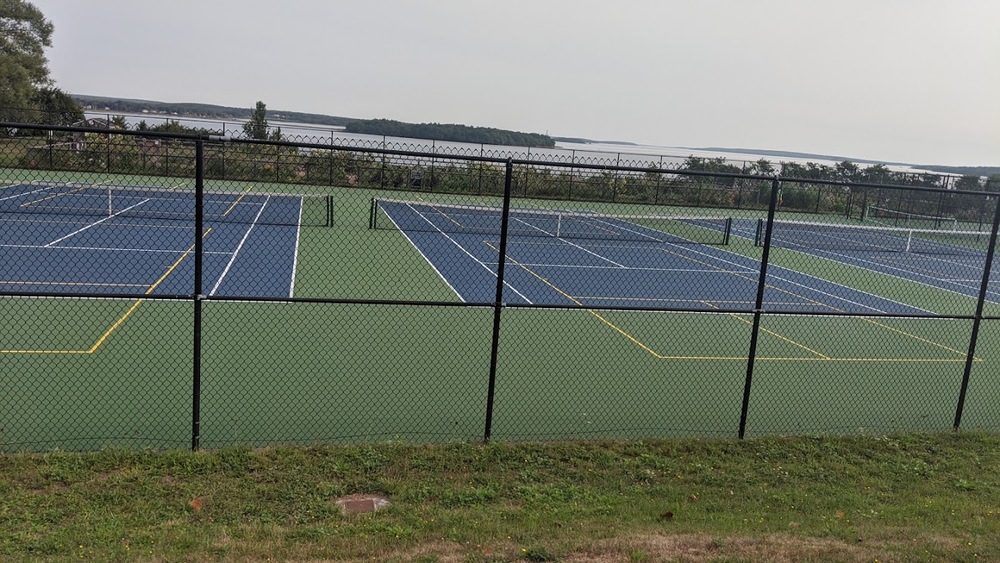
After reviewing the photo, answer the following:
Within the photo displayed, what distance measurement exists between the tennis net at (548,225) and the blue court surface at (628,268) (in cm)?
8

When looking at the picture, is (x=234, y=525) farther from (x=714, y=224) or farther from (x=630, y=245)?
(x=714, y=224)

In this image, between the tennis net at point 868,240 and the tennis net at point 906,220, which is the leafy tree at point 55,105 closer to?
the tennis net at point 868,240

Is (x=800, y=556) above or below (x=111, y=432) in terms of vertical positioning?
above

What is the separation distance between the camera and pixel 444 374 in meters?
9.88

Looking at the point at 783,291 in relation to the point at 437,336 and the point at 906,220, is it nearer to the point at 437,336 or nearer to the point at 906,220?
the point at 437,336

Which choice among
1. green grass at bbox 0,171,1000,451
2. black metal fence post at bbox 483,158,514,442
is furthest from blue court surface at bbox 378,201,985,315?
black metal fence post at bbox 483,158,514,442

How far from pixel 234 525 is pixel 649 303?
40.6 ft

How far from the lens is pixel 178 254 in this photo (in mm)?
18719

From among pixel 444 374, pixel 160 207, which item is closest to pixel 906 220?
pixel 160 207

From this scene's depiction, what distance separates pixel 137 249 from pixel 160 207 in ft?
35.5

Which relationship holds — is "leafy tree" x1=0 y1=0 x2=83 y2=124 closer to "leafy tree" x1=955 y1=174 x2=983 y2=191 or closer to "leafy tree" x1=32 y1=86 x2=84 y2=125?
"leafy tree" x1=32 y1=86 x2=84 y2=125

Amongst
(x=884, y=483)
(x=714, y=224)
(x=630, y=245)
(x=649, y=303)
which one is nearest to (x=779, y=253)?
(x=630, y=245)

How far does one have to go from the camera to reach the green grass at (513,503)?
16.0 ft

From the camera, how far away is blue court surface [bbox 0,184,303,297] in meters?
14.8
